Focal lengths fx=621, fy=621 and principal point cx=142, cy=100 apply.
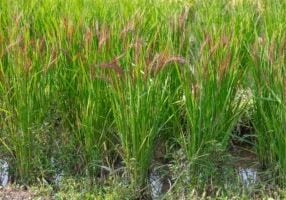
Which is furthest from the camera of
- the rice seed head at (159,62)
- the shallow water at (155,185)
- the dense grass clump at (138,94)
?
the shallow water at (155,185)

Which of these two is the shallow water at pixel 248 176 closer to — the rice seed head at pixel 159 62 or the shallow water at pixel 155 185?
the shallow water at pixel 155 185

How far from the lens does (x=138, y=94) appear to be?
2.94 meters

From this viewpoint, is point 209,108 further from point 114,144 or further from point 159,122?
point 114,144

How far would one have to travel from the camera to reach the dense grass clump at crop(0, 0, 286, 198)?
2.98m

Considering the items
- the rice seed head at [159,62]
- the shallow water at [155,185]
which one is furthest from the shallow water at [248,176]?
the rice seed head at [159,62]

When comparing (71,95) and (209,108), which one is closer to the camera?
(209,108)

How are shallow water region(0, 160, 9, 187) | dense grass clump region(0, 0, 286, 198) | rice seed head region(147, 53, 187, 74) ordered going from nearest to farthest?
rice seed head region(147, 53, 187, 74) < dense grass clump region(0, 0, 286, 198) < shallow water region(0, 160, 9, 187)

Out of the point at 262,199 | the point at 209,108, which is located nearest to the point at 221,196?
the point at 262,199

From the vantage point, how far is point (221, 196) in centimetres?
301

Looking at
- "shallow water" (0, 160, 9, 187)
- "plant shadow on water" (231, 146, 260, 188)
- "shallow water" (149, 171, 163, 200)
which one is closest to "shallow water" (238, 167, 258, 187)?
"plant shadow on water" (231, 146, 260, 188)

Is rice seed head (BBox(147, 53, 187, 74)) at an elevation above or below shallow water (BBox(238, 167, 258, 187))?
above

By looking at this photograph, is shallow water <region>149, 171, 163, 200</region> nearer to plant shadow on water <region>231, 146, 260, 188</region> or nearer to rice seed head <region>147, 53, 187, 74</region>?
plant shadow on water <region>231, 146, 260, 188</region>

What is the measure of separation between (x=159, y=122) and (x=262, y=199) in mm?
627

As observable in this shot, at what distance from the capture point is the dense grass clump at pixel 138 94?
2984mm
